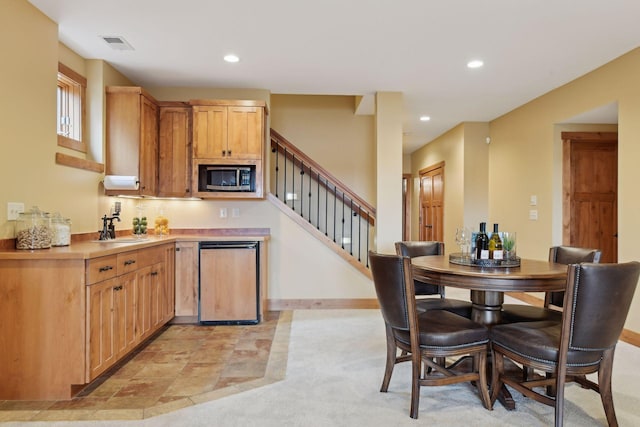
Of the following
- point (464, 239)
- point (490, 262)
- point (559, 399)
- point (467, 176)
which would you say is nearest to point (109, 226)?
point (464, 239)

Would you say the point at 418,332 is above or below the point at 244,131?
below

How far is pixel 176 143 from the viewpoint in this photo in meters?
4.38

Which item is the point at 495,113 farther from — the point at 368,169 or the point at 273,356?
the point at 273,356

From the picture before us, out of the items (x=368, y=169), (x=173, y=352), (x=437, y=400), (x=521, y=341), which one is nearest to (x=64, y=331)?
(x=173, y=352)

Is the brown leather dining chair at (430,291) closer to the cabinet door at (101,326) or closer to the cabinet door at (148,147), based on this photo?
the cabinet door at (101,326)

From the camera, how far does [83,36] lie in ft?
10.8

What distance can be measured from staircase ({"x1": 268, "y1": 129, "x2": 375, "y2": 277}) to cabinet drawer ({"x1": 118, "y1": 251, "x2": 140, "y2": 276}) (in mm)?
2827

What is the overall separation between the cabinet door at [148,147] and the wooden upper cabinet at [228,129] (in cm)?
43

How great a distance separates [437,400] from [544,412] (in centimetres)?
60

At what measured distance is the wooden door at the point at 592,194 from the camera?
15.5 ft

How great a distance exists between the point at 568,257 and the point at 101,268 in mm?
3319

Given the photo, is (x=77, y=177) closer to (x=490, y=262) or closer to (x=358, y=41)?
(x=358, y=41)

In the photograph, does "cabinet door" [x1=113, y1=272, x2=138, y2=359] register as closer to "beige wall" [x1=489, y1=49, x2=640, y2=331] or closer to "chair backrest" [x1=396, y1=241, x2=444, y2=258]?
"chair backrest" [x1=396, y1=241, x2=444, y2=258]

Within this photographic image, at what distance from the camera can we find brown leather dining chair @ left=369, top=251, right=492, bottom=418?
219cm
